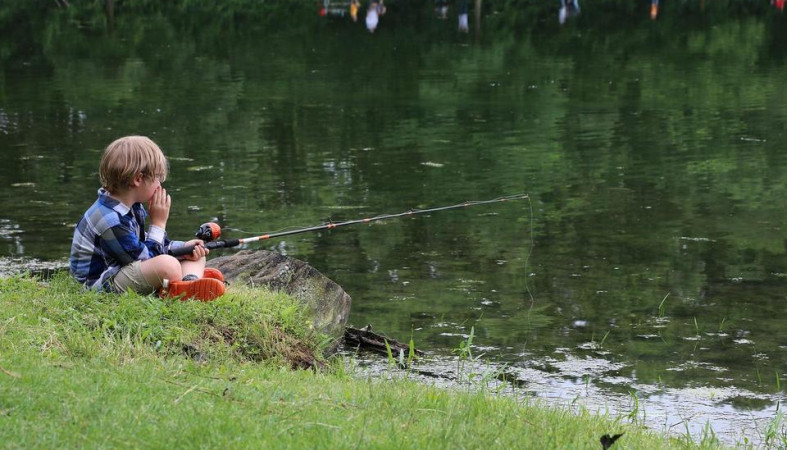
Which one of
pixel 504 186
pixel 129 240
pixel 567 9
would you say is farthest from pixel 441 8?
pixel 129 240

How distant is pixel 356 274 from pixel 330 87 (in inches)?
569

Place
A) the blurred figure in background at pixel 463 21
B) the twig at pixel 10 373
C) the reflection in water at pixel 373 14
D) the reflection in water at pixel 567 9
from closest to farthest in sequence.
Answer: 1. the twig at pixel 10 373
2. the blurred figure in background at pixel 463 21
3. the reflection in water at pixel 373 14
4. the reflection in water at pixel 567 9

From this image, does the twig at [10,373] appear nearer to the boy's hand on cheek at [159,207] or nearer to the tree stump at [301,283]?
the boy's hand on cheek at [159,207]

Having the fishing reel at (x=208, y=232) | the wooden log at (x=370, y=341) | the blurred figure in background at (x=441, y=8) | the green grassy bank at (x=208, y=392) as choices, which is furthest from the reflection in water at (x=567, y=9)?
the green grassy bank at (x=208, y=392)

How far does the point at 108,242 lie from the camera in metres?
6.57

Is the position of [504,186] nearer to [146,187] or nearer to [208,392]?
[146,187]

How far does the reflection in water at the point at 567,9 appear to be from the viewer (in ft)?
141

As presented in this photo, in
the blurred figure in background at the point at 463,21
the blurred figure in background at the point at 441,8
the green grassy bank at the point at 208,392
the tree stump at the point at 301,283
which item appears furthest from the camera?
the blurred figure in background at the point at 441,8

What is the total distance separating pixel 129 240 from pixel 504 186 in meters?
7.64

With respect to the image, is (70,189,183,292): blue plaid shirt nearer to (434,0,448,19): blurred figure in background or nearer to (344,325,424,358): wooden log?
(344,325,424,358): wooden log

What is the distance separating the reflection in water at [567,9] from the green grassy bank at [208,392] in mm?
36887

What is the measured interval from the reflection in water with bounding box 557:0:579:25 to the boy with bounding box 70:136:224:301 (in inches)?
1438

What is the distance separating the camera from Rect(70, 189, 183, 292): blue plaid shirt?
21.5 feet

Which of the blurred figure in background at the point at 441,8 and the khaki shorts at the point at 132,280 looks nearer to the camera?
the khaki shorts at the point at 132,280
